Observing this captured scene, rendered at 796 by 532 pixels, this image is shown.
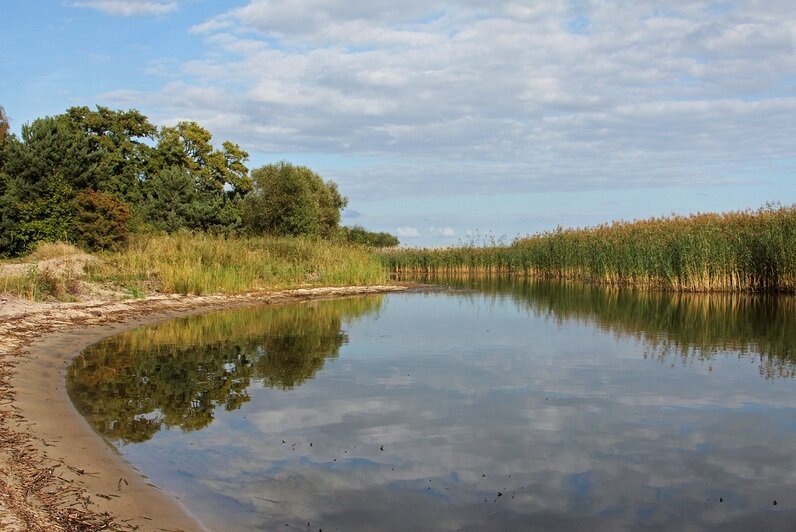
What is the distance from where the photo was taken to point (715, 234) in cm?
2666

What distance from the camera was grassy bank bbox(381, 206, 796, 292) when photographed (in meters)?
24.7

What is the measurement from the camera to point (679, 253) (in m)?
26.8

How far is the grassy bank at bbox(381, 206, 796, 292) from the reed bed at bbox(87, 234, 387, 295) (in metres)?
10.6

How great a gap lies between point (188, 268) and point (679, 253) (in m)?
18.2

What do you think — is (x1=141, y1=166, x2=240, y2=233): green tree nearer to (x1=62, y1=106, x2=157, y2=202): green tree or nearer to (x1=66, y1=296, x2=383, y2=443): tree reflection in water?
(x1=62, y1=106, x2=157, y2=202): green tree

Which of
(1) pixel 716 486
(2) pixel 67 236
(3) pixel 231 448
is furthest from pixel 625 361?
(2) pixel 67 236

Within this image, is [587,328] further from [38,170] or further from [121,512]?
[38,170]

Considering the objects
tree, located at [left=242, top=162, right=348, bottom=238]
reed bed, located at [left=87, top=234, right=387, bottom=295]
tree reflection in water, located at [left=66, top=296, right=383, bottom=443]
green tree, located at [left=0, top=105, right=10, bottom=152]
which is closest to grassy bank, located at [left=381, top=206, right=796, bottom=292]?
reed bed, located at [left=87, top=234, right=387, bottom=295]

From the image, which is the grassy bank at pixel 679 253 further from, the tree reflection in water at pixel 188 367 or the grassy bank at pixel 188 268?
the tree reflection in water at pixel 188 367

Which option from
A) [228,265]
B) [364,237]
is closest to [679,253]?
[228,265]

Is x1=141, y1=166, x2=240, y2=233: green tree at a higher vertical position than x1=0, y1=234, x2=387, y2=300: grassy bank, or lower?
higher

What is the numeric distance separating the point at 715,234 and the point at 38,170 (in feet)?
102

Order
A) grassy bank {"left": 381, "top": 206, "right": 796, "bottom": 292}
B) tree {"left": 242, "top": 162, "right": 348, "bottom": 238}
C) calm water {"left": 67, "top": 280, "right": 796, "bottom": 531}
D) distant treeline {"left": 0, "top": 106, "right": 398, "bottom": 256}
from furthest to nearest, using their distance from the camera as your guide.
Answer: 1. tree {"left": 242, "top": 162, "right": 348, "bottom": 238}
2. distant treeline {"left": 0, "top": 106, "right": 398, "bottom": 256}
3. grassy bank {"left": 381, "top": 206, "right": 796, "bottom": 292}
4. calm water {"left": 67, "top": 280, "right": 796, "bottom": 531}

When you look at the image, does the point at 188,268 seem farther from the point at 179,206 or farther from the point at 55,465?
the point at 179,206
